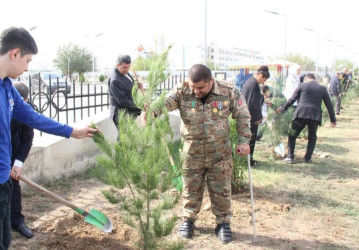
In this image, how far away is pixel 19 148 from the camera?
320 cm

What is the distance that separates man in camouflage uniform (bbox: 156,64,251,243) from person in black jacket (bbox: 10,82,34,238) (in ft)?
4.03

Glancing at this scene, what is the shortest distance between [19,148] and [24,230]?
0.77 metres

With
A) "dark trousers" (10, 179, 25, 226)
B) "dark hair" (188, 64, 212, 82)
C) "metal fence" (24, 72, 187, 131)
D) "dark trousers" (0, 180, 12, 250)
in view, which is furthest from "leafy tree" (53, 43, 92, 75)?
"dark trousers" (0, 180, 12, 250)

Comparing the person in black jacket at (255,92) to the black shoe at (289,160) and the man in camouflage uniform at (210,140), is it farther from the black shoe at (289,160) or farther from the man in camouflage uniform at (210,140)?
the man in camouflage uniform at (210,140)

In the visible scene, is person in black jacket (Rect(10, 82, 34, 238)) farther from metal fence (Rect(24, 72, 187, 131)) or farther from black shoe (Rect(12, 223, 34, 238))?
metal fence (Rect(24, 72, 187, 131))

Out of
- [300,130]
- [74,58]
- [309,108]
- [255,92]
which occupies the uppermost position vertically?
[74,58]

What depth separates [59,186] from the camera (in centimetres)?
479

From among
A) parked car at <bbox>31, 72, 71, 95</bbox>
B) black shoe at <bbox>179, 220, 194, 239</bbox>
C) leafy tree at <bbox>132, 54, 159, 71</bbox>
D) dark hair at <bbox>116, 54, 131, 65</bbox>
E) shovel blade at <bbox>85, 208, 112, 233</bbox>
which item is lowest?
black shoe at <bbox>179, 220, 194, 239</bbox>

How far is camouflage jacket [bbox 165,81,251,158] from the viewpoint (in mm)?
3408

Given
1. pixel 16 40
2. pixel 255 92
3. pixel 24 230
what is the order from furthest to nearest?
pixel 255 92, pixel 24 230, pixel 16 40

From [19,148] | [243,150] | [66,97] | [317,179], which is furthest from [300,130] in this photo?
[19,148]

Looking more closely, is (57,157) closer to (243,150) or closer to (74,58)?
(243,150)

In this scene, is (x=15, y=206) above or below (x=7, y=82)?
below

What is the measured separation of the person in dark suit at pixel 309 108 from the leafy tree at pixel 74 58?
163ft
